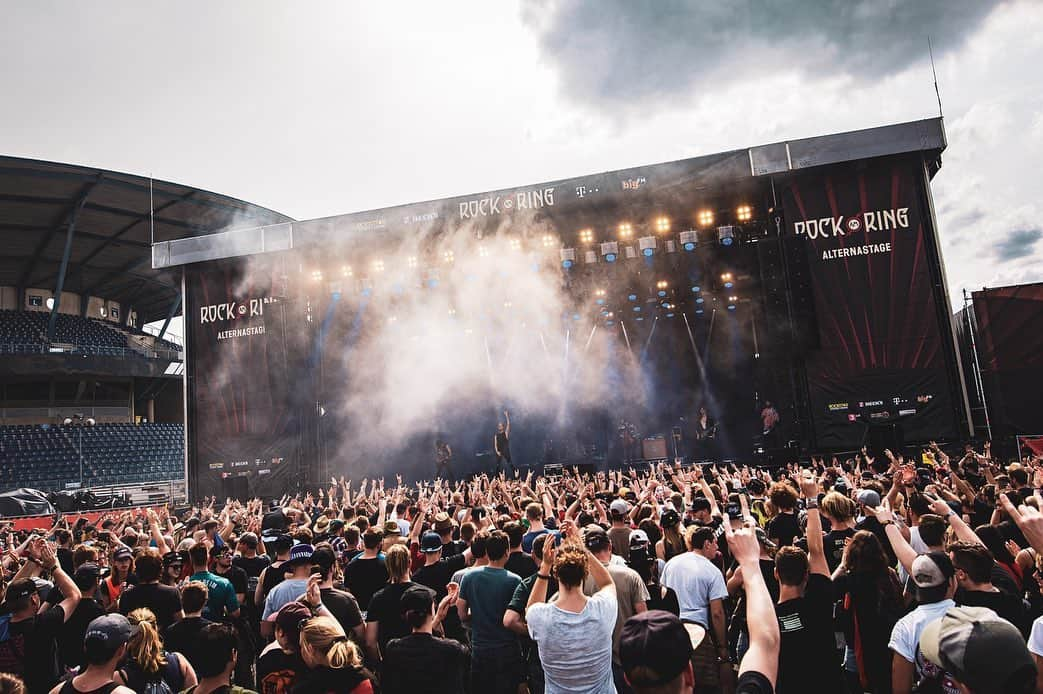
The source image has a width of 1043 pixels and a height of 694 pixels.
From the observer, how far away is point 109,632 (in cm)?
283

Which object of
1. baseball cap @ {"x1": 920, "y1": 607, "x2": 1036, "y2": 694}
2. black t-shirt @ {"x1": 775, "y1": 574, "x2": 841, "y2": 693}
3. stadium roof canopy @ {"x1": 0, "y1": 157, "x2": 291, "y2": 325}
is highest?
stadium roof canopy @ {"x1": 0, "y1": 157, "x2": 291, "y2": 325}

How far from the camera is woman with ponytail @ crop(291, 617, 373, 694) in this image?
253 centimetres

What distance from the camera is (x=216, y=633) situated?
105 inches

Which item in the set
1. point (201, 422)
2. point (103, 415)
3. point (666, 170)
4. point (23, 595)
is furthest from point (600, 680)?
→ point (103, 415)

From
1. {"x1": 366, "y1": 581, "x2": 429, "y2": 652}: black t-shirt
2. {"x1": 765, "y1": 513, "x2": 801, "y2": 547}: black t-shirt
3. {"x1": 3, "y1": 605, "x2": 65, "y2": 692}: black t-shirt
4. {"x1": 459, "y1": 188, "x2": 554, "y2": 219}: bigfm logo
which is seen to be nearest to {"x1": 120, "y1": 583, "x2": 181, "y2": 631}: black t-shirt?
{"x1": 3, "y1": 605, "x2": 65, "y2": 692}: black t-shirt

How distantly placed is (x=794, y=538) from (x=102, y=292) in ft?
144

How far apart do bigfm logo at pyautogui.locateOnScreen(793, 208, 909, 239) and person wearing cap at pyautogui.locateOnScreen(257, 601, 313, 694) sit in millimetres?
16671

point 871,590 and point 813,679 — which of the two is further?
point 871,590

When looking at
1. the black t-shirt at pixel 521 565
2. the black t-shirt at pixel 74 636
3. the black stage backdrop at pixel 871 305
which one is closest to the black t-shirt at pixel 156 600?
the black t-shirt at pixel 74 636

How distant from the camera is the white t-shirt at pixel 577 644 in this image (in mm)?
2973

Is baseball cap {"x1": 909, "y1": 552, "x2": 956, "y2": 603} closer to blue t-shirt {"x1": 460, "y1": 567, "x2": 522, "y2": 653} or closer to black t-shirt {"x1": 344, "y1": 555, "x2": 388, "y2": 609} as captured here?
blue t-shirt {"x1": 460, "y1": 567, "x2": 522, "y2": 653}

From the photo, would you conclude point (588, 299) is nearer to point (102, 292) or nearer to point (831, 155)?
point (831, 155)

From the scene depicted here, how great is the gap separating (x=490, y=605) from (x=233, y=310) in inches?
758

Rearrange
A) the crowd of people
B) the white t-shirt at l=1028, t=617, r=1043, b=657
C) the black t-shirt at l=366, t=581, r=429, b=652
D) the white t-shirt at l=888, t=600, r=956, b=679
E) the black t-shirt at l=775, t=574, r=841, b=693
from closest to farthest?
1. the crowd of people
2. the white t-shirt at l=1028, t=617, r=1043, b=657
3. the white t-shirt at l=888, t=600, r=956, b=679
4. the black t-shirt at l=775, t=574, r=841, b=693
5. the black t-shirt at l=366, t=581, r=429, b=652
